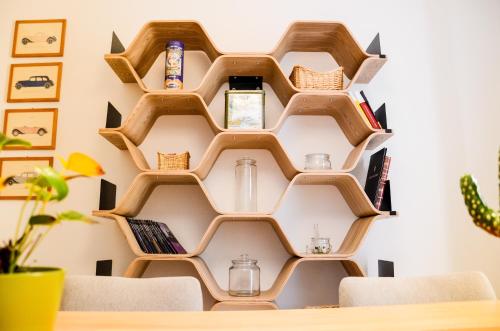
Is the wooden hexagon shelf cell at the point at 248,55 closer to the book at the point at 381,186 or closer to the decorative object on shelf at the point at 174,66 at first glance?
the decorative object on shelf at the point at 174,66

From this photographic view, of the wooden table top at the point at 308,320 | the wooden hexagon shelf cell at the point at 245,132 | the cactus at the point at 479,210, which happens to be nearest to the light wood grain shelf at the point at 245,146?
the wooden hexagon shelf cell at the point at 245,132

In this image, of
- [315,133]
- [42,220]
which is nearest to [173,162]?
[315,133]

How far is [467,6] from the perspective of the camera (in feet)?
7.92

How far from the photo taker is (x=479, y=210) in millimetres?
622

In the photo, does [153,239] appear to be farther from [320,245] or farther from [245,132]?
[320,245]

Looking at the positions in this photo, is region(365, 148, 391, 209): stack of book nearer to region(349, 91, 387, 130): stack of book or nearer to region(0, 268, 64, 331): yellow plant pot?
region(349, 91, 387, 130): stack of book

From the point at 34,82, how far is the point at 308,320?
2.19m

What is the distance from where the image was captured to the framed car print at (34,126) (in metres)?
2.21

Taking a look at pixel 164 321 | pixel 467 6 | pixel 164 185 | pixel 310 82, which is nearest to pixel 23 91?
pixel 164 185

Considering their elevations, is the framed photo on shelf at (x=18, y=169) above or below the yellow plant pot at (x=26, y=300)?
above

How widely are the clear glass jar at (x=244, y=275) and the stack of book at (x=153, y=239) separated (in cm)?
27

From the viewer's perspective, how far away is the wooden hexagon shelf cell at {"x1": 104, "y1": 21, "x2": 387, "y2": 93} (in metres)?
1.99

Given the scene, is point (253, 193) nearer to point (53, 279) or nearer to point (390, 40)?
point (390, 40)

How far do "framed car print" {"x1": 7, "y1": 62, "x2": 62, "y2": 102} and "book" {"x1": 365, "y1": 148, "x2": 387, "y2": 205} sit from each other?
179 cm
